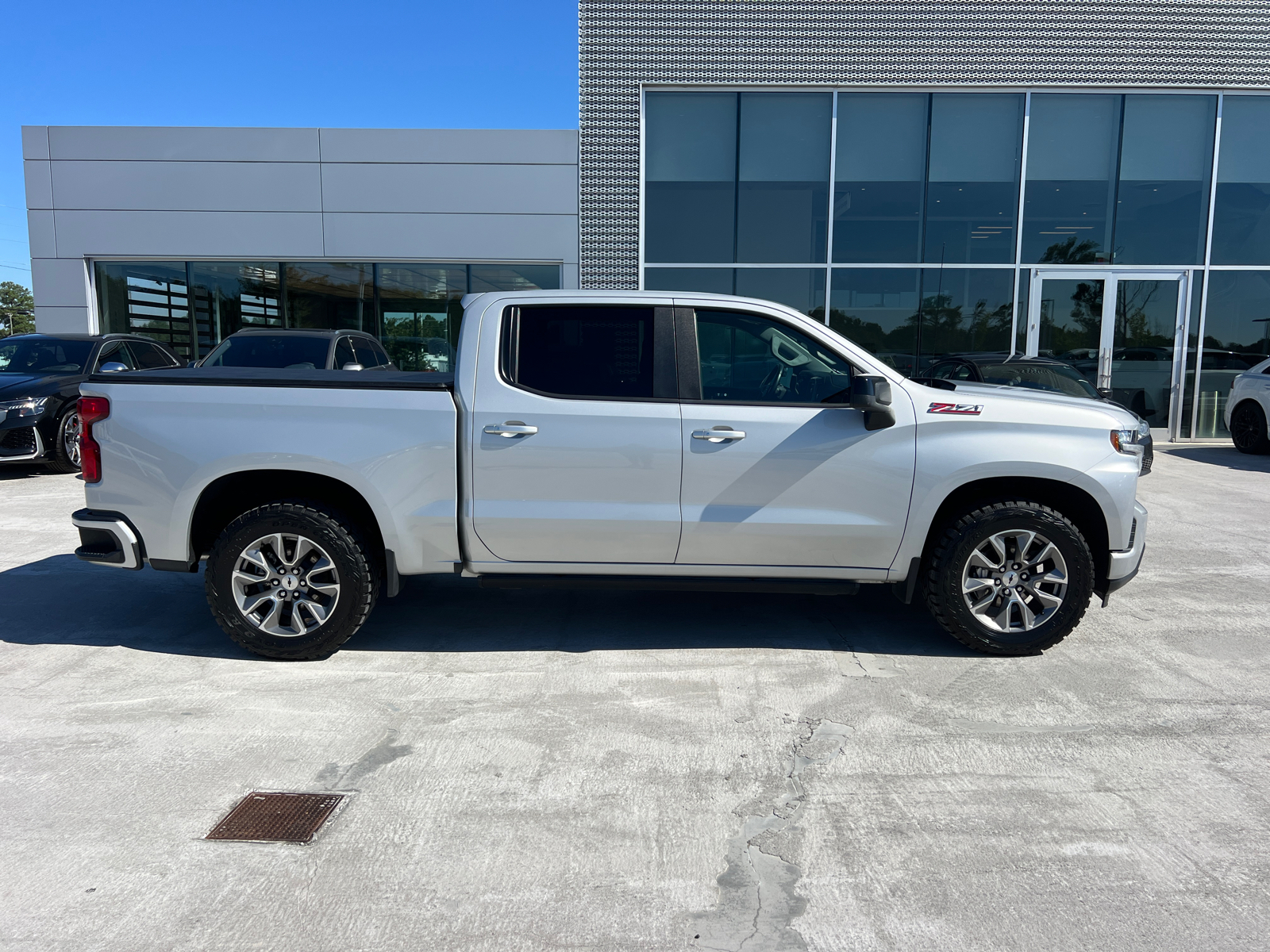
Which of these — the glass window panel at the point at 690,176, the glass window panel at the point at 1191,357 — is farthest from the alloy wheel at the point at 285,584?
the glass window panel at the point at 1191,357

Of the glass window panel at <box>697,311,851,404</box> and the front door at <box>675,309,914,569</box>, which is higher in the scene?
the glass window panel at <box>697,311,851,404</box>

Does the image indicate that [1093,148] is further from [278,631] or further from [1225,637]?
[278,631]

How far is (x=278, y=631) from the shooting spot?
451 cm

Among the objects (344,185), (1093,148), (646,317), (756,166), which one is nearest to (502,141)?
(344,185)

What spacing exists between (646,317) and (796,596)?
232 centimetres

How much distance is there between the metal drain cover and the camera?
292 cm

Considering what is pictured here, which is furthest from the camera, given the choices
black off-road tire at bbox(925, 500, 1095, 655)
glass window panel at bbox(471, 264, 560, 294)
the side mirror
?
glass window panel at bbox(471, 264, 560, 294)

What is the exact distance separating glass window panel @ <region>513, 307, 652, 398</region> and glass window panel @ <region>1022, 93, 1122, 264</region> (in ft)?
39.7

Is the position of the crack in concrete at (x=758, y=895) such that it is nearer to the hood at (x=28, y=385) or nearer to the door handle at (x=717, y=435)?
the door handle at (x=717, y=435)

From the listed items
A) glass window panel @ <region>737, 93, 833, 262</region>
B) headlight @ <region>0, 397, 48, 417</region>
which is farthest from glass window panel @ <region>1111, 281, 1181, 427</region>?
headlight @ <region>0, 397, 48, 417</region>

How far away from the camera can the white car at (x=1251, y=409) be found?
43.4ft

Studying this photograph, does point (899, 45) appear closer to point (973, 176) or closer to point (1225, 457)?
point (973, 176)

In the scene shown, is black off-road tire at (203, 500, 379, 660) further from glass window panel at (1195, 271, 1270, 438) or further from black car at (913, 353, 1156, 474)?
glass window panel at (1195, 271, 1270, 438)

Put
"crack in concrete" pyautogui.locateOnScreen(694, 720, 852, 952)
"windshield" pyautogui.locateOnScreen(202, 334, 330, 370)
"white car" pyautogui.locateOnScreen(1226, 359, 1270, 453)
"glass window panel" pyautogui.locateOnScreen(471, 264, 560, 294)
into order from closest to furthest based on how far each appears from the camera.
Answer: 1. "crack in concrete" pyautogui.locateOnScreen(694, 720, 852, 952)
2. "windshield" pyautogui.locateOnScreen(202, 334, 330, 370)
3. "white car" pyautogui.locateOnScreen(1226, 359, 1270, 453)
4. "glass window panel" pyautogui.locateOnScreen(471, 264, 560, 294)
